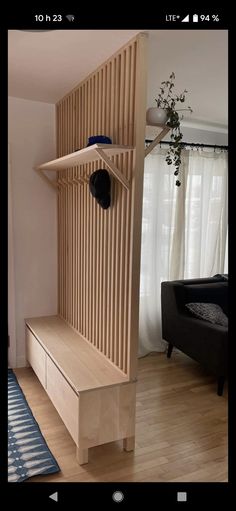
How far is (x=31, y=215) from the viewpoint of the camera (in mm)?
3215

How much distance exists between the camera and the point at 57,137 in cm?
323

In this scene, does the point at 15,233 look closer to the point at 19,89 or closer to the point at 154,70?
the point at 19,89

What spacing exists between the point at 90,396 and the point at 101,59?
6.45 feet

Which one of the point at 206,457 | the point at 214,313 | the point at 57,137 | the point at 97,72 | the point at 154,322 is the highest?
the point at 97,72

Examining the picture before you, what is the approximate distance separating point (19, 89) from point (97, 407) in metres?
2.36

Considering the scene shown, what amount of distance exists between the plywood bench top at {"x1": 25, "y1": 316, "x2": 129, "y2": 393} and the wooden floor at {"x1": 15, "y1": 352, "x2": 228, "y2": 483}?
1.47 ft

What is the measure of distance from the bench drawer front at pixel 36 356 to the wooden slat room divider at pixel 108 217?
0.33 meters
